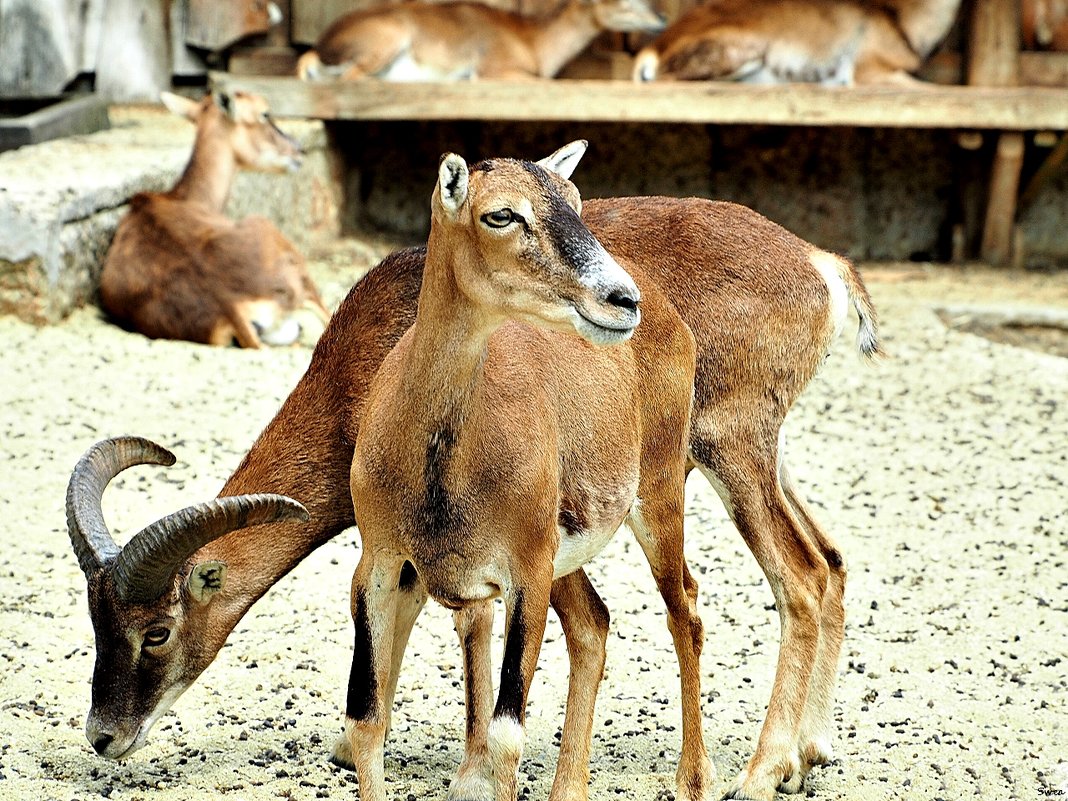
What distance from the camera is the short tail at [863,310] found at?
4.46m

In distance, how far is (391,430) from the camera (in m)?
3.34

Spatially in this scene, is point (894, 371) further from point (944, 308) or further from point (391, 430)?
point (391, 430)

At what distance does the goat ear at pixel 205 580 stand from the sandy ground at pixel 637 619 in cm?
54

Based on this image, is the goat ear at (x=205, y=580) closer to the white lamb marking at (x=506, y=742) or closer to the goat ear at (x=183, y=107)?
the white lamb marking at (x=506, y=742)

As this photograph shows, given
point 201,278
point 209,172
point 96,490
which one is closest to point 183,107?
point 209,172

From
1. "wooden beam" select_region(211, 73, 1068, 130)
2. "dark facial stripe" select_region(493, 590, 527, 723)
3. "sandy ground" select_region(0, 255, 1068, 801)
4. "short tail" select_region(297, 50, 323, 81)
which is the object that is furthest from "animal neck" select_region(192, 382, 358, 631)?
"short tail" select_region(297, 50, 323, 81)

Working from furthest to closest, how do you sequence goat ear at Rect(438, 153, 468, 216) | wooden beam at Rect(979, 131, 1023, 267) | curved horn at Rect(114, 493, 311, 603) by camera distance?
1. wooden beam at Rect(979, 131, 1023, 267)
2. curved horn at Rect(114, 493, 311, 603)
3. goat ear at Rect(438, 153, 468, 216)

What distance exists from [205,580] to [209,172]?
5482mm

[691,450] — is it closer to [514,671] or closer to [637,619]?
[514,671]

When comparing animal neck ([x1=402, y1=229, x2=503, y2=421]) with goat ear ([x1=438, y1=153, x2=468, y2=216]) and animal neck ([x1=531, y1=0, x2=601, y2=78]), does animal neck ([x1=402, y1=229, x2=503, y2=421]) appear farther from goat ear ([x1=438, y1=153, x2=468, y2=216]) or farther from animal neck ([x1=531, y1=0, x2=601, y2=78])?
animal neck ([x1=531, y1=0, x2=601, y2=78])

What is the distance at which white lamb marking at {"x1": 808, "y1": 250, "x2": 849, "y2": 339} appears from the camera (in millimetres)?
4395

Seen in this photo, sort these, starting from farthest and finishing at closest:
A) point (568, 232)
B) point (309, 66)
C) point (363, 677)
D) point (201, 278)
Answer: point (309, 66) < point (201, 278) < point (363, 677) < point (568, 232)

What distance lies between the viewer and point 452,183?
10.2ft

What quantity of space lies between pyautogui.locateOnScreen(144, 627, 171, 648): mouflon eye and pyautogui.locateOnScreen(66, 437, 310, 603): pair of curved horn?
0.34 ft
